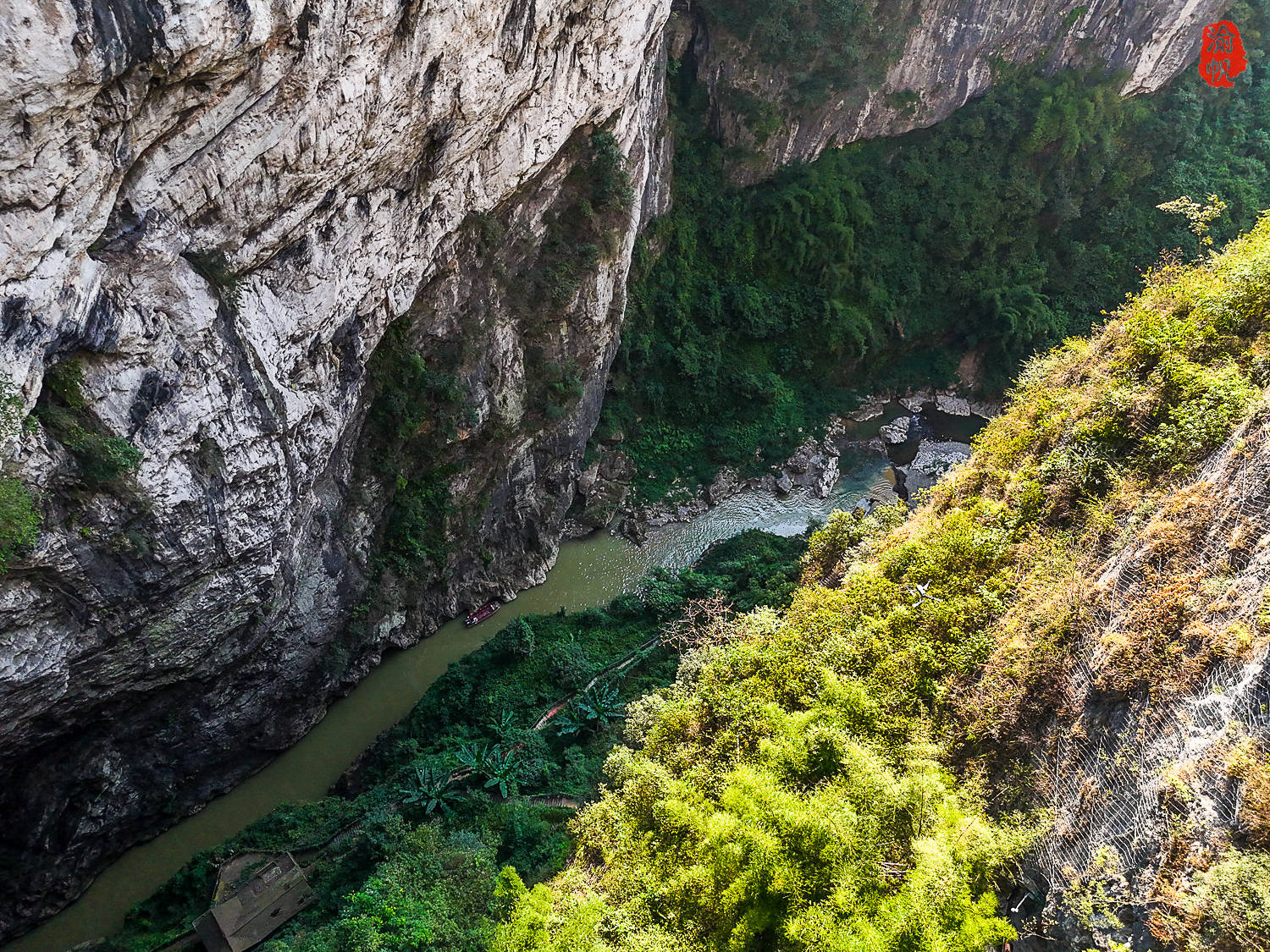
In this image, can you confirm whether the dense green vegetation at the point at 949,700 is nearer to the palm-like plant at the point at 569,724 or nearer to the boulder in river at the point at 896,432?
the palm-like plant at the point at 569,724

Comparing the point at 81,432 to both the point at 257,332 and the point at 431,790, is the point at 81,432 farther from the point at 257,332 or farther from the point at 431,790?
the point at 431,790

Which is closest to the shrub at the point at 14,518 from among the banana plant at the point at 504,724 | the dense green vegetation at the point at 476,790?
the dense green vegetation at the point at 476,790

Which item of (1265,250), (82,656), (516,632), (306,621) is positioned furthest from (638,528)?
(1265,250)

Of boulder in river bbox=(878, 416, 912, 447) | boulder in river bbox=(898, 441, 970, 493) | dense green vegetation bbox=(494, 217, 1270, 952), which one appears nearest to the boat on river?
dense green vegetation bbox=(494, 217, 1270, 952)

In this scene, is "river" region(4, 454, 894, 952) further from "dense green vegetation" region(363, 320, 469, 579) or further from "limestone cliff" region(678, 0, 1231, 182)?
"limestone cliff" region(678, 0, 1231, 182)

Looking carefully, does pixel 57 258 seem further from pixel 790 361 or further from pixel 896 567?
pixel 790 361
